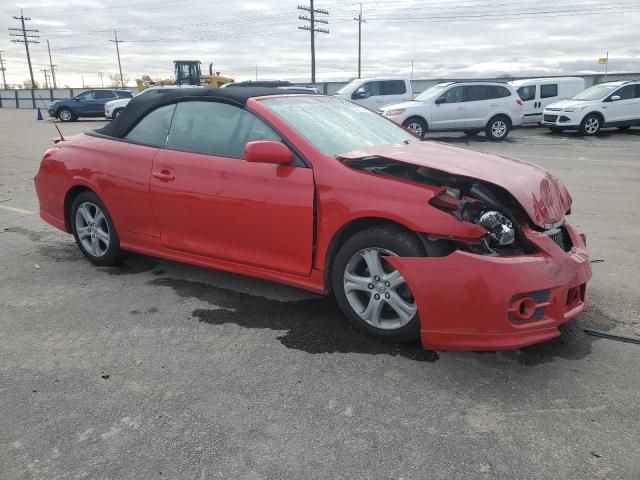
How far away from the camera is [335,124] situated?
3975 mm

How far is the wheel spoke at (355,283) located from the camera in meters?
3.27

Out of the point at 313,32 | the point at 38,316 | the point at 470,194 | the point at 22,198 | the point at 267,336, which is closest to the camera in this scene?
the point at 470,194

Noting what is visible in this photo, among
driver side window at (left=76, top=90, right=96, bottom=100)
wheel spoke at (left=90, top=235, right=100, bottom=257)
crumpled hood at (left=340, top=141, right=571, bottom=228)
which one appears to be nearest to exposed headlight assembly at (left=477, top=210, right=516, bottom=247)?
crumpled hood at (left=340, top=141, right=571, bottom=228)

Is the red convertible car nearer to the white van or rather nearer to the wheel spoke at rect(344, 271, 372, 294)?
the wheel spoke at rect(344, 271, 372, 294)

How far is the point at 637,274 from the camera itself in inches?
175

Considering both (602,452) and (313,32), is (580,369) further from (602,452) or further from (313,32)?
(313,32)

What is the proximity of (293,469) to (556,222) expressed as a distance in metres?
2.10

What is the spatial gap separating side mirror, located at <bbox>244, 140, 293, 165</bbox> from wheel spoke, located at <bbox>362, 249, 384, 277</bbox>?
79 cm

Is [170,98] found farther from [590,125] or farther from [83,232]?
[590,125]

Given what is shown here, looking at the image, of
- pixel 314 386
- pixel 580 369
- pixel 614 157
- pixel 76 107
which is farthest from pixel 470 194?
pixel 76 107

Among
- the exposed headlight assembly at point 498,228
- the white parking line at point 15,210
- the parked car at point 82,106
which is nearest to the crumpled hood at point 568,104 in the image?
the white parking line at point 15,210

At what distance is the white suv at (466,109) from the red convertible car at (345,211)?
12.5 m

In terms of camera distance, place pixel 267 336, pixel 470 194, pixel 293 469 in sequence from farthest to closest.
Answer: pixel 267 336 < pixel 470 194 < pixel 293 469

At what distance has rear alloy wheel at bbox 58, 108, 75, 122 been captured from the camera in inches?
1041
